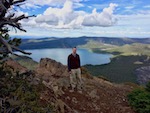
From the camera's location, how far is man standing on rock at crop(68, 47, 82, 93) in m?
16.8

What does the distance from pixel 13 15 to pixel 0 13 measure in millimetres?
775

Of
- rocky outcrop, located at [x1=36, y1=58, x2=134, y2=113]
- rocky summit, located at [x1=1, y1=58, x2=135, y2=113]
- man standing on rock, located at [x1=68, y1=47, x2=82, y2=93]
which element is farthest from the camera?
man standing on rock, located at [x1=68, y1=47, x2=82, y2=93]

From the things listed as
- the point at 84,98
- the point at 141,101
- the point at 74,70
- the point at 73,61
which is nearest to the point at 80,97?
the point at 84,98

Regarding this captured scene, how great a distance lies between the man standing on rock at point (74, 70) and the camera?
1684cm

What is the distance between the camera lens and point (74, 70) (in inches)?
687

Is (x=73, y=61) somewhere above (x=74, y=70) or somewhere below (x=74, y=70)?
above

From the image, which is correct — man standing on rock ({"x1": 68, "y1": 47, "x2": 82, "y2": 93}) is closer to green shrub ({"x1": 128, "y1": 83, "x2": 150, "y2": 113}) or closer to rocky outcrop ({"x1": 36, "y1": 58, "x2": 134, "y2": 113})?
rocky outcrop ({"x1": 36, "y1": 58, "x2": 134, "y2": 113})

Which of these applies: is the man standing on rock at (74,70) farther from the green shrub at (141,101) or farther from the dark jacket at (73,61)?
the green shrub at (141,101)

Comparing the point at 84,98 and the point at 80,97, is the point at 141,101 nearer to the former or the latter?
the point at 84,98

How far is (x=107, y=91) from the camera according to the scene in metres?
20.5

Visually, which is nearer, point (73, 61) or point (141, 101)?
point (73, 61)

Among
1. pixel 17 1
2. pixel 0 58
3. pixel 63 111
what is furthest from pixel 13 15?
pixel 63 111

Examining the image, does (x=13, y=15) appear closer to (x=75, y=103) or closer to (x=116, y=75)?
(x=75, y=103)

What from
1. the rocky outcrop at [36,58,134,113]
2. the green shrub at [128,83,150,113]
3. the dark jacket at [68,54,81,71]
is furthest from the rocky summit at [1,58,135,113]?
the dark jacket at [68,54,81,71]
